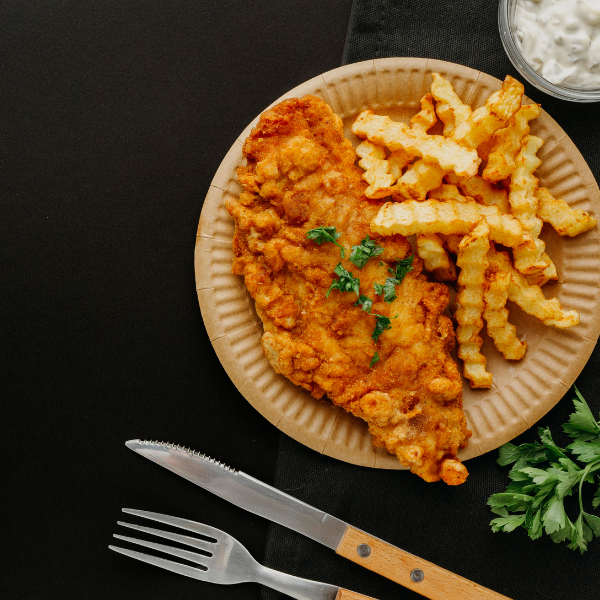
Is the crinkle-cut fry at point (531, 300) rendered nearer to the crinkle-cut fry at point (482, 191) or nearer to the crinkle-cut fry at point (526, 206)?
the crinkle-cut fry at point (526, 206)

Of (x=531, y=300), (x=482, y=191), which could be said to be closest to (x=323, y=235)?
(x=482, y=191)

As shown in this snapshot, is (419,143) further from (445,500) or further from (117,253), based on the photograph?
(445,500)

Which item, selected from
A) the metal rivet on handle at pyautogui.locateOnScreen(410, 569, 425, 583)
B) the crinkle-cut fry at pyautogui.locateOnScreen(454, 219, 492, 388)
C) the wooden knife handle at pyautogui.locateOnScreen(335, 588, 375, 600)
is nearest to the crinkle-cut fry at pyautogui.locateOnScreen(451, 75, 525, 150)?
the crinkle-cut fry at pyautogui.locateOnScreen(454, 219, 492, 388)

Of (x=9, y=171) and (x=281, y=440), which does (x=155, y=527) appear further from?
(x=9, y=171)

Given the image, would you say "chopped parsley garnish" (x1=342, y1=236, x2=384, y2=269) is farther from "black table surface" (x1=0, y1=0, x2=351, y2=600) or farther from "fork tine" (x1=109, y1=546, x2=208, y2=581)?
"fork tine" (x1=109, y1=546, x2=208, y2=581)

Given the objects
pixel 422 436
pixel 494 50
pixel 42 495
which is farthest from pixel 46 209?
pixel 494 50

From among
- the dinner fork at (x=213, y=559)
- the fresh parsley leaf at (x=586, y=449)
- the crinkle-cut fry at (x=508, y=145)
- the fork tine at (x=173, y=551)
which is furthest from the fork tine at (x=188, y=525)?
the crinkle-cut fry at (x=508, y=145)
